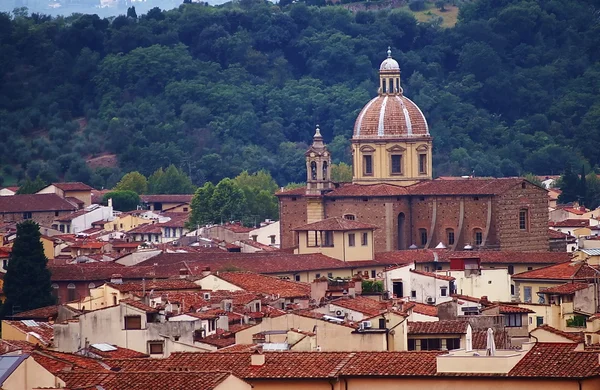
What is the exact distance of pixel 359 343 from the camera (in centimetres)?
3919

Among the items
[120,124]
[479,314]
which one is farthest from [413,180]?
[120,124]

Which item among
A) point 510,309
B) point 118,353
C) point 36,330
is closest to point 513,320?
point 510,309

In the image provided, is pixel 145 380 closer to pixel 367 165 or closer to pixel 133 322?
pixel 133 322

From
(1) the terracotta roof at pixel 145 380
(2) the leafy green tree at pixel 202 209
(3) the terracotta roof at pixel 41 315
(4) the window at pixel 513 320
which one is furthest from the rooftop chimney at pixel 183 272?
(2) the leafy green tree at pixel 202 209

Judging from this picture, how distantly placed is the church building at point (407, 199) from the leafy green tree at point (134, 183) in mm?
41452

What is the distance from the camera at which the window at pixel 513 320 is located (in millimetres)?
45844

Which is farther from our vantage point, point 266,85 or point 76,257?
point 266,85

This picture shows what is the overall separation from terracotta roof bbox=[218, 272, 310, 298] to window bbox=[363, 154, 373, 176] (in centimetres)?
2970

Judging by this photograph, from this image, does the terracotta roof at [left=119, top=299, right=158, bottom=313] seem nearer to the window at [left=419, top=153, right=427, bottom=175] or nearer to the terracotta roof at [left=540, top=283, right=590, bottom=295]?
the terracotta roof at [left=540, top=283, right=590, bottom=295]

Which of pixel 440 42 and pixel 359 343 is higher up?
pixel 440 42

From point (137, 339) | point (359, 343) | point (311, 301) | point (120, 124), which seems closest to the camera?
point (359, 343)

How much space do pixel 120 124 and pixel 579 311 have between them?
10719 cm

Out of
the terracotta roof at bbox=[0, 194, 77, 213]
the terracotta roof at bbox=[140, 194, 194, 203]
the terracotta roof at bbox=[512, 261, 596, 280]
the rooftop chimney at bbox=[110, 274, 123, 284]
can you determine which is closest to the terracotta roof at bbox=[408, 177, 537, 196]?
the terracotta roof at bbox=[512, 261, 596, 280]

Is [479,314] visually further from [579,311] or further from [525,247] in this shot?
[525,247]
